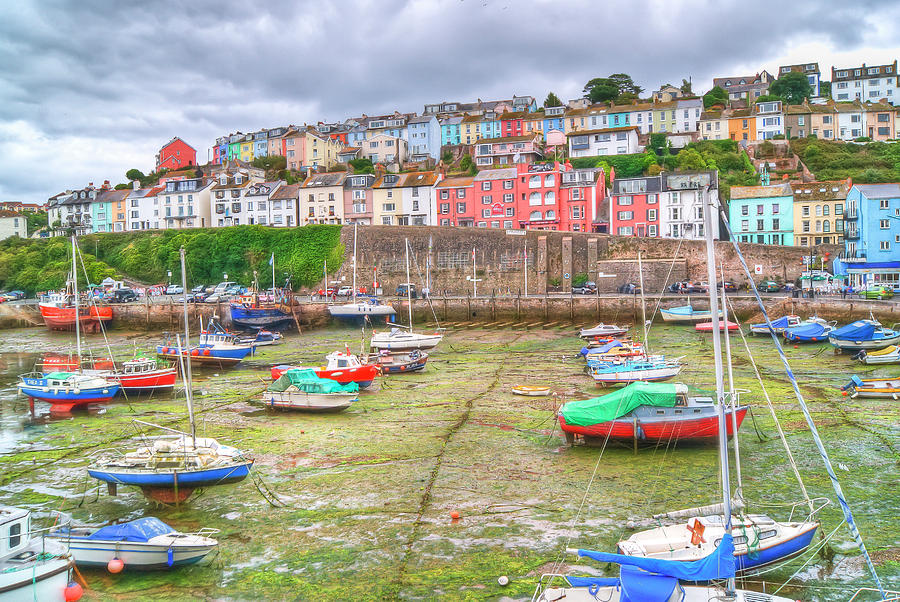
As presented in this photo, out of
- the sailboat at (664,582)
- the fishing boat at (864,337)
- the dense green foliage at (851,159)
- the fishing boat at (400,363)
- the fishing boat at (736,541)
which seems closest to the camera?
the sailboat at (664,582)

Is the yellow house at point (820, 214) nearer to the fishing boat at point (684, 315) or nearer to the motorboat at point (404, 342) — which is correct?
the fishing boat at point (684, 315)

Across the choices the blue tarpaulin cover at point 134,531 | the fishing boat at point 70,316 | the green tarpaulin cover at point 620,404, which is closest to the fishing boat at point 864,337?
the green tarpaulin cover at point 620,404

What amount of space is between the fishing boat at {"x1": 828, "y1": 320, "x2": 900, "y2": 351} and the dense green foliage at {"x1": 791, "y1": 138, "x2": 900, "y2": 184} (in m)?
36.3

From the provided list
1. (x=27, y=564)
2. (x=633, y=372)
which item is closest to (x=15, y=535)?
(x=27, y=564)

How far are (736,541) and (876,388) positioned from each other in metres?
15.3

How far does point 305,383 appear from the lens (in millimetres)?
22781

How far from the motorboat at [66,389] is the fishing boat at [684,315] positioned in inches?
1247

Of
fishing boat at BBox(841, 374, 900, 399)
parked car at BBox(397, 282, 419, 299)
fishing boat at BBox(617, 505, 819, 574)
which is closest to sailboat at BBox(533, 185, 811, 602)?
fishing boat at BBox(617, 505, 819, 574)

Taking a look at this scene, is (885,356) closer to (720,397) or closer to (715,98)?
(720,397)

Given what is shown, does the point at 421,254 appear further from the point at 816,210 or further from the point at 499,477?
the point at 499,477

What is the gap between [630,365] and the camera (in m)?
24.7

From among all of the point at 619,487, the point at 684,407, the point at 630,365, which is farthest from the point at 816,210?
the point at 619,487

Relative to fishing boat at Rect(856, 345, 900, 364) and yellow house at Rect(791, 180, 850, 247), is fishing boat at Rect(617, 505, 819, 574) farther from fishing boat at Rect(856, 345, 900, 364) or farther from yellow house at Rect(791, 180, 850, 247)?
yellow house at Rect(791, 180, 850, 247)

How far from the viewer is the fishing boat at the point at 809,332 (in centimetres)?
3506
